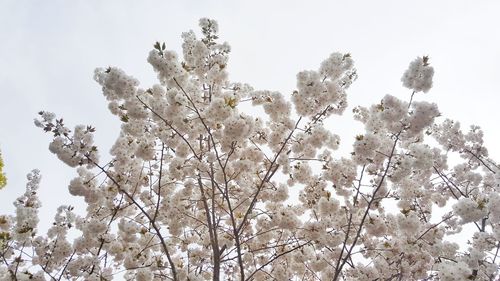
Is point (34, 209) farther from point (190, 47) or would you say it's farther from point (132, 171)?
point (190, 47)

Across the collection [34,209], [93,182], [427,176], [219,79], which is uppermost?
[219,79]

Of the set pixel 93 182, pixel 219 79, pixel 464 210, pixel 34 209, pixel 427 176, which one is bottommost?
pixel 464 210

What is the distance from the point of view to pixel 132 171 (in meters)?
6.88

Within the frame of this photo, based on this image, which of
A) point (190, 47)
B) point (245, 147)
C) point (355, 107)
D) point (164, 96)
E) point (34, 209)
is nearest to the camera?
point (34, 209)

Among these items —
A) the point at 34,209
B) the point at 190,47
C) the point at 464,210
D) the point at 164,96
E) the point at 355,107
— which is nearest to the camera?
the point at 464,210

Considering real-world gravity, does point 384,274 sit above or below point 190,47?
below

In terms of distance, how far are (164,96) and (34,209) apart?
2.40 m

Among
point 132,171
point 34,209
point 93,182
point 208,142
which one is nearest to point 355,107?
point 208,142

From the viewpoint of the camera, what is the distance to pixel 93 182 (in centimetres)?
642

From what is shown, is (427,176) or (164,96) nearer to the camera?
(164,96)

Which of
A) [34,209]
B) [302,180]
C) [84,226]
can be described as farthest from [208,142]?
[34,209]

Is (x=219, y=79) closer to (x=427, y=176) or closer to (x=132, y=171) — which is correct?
(x=132, y=171)

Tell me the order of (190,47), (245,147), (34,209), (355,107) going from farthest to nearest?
(355,107), (245,147), (190,47), (34,209)

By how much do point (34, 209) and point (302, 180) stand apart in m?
4.20
